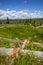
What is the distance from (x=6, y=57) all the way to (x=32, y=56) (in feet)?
4.80

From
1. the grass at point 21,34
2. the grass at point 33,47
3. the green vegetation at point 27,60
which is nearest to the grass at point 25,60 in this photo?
the green vegetation at point 27,60

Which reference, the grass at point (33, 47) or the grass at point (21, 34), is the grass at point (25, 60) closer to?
the grass at point (33, 47)

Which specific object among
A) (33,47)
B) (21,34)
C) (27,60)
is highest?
(27,60)

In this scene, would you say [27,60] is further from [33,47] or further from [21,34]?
[21,34]

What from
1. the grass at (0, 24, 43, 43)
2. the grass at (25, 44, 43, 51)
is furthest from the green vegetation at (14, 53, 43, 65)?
the grass at (0, 24, 43, 43)

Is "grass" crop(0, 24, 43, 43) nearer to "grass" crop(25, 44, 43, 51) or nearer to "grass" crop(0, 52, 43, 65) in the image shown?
"grass" crop(25, 44, 43, 51)

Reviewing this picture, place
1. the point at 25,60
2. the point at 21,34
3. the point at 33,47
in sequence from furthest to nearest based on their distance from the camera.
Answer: the point at 21,34, the point at 33,47, the point at 25,60

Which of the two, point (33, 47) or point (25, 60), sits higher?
point (25, 60)

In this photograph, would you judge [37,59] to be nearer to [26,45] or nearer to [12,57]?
[12,57]

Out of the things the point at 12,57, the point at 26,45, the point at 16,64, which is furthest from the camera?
the point at 26,45

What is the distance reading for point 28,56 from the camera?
838cm

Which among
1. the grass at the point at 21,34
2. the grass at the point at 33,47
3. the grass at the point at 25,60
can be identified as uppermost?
the grass at the point at 25,60

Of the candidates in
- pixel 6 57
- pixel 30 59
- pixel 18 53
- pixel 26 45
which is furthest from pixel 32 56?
pixel 26 45

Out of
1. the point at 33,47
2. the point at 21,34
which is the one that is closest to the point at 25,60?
the point at 33,47
